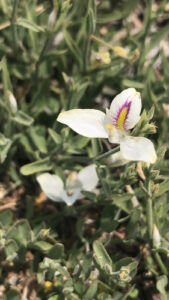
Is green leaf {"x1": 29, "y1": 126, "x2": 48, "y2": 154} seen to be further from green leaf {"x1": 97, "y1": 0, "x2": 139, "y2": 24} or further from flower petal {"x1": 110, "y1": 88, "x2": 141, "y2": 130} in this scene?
green leaf {"x1": 97, "y1": 0, "x2": 139, "y2": 24}

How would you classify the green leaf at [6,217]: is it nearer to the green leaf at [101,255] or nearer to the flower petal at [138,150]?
the green leaf at [101,255]

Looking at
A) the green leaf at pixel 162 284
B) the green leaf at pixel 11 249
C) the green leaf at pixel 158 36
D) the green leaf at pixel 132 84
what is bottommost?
the green leaf at pixel 162 284

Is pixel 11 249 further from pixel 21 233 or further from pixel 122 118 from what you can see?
pixel 122 118

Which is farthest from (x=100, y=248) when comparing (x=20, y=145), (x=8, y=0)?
(x=8, y=0)

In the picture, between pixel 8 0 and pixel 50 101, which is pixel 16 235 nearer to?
pixel 50 101

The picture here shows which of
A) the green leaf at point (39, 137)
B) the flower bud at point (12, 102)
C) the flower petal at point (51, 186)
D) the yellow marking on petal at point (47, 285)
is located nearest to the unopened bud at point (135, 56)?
the green leaf at point (39, 137)

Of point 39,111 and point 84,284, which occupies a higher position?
point 39,111

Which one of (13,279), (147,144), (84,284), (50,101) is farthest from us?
(50,101)
